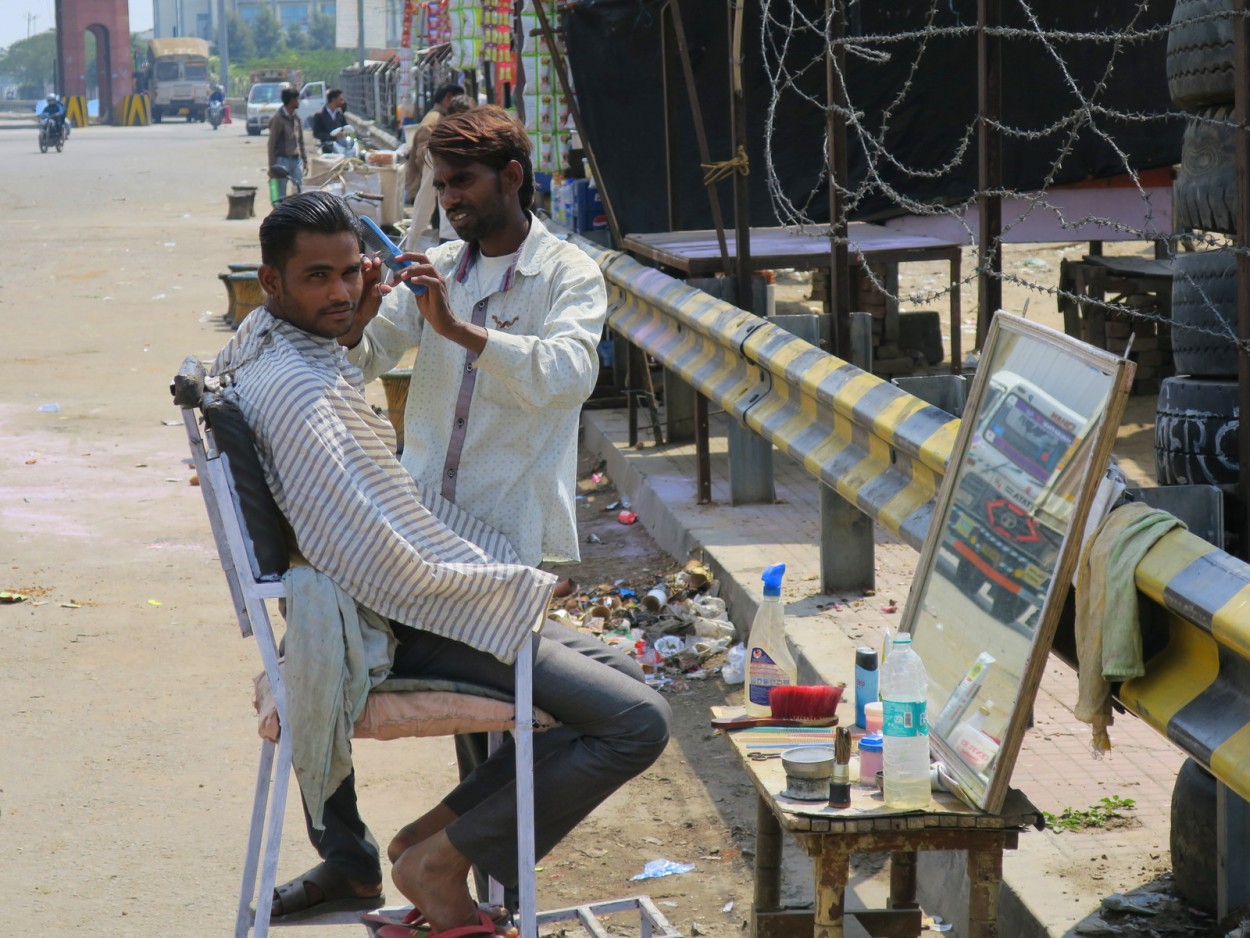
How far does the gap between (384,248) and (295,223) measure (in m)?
0.26

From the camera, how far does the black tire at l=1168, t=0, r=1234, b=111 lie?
3311mm

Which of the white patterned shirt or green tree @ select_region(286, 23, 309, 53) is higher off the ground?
green tree @ select_region(286, 23, 309, 53)

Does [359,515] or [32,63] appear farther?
[32,63]

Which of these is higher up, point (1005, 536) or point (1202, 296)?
point (1202, 296)

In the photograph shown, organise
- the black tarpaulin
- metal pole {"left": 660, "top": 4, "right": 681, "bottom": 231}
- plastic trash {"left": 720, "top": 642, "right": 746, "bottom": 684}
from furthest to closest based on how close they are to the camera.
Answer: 1. the black tarpaulin
2. metal pole {"left": 660, "top": 4, "right": 681, "bottom": 231}
3. plastic trash {"left": 720, "top": 642, "right": 746, "bottom": 684}

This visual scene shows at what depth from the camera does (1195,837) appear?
3.13m

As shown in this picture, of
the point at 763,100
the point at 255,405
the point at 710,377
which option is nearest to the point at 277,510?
the point at 255,405

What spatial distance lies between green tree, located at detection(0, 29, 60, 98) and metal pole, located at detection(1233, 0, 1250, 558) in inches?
6708

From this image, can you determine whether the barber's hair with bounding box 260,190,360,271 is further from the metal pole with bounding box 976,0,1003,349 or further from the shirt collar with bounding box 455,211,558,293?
the metal pole with bounding box 976,0,1003,349

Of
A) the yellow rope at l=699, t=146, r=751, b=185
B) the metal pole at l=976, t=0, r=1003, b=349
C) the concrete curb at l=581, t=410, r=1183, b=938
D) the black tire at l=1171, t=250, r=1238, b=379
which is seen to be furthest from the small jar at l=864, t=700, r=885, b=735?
the yellow rope at l=699, t=146, r=751, b=185

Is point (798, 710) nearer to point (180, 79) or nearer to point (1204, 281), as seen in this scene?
point (1204, 281)

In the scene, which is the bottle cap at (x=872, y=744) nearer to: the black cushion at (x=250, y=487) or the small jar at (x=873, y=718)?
the small jar at (x=873, y=718)

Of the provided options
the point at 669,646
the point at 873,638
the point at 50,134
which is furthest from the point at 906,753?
the point at 50,134

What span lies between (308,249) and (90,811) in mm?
2133
